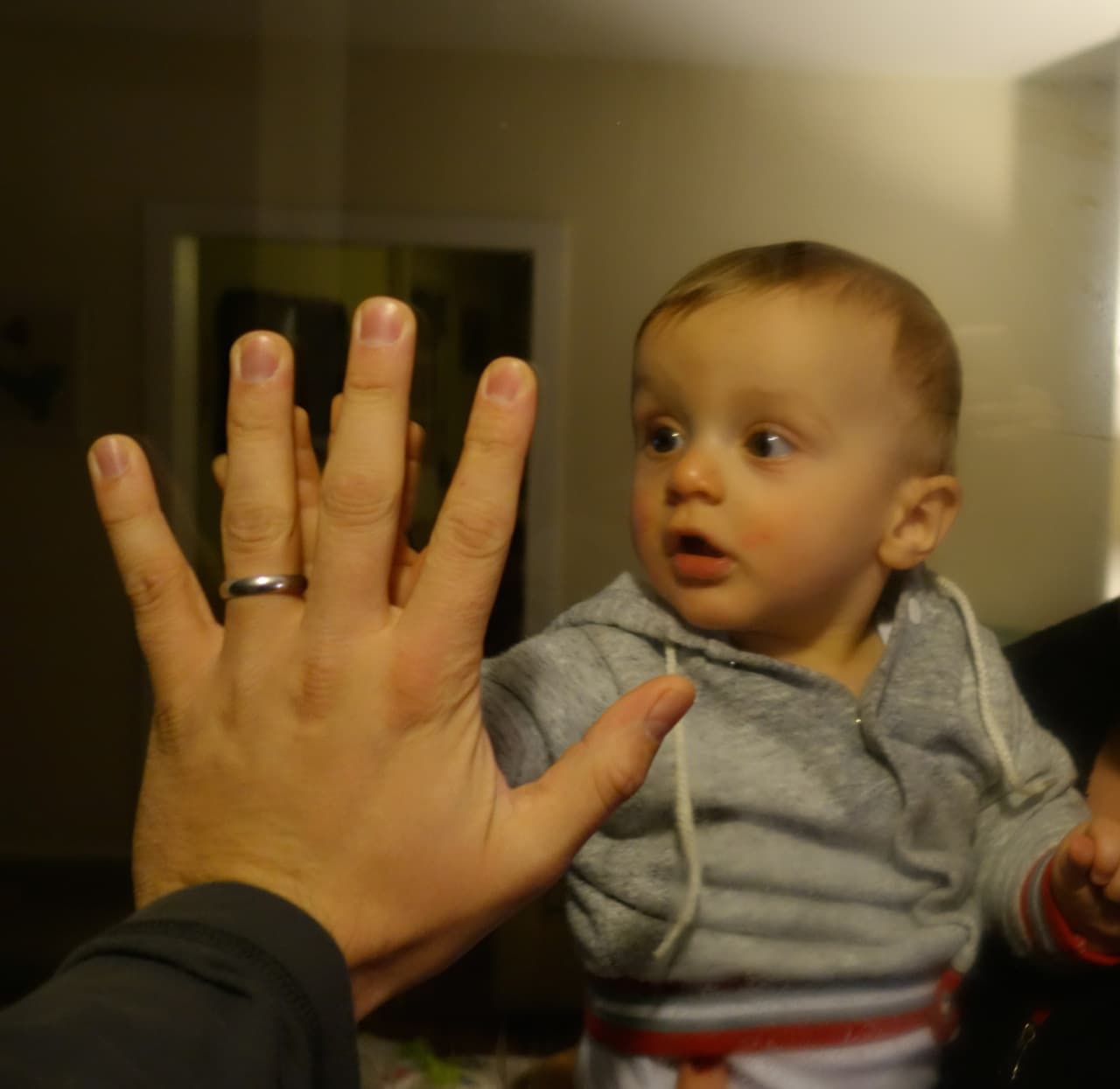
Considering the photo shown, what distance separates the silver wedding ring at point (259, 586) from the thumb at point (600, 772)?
0.14 meters

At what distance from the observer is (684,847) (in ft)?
2.22

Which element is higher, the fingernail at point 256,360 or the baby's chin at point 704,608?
the fingernail at point 256,360

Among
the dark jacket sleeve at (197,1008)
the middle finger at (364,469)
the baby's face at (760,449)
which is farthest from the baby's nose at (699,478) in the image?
the dark jacket sleeve at (197,1008)

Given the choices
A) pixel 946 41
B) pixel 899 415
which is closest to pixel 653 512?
pixel 899 415

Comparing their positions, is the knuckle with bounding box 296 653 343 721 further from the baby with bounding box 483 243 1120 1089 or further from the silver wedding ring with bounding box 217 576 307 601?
the baby with bounding box 483 243 1120 1089

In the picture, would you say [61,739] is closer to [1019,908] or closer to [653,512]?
[653,512]

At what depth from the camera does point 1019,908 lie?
27.6 inches

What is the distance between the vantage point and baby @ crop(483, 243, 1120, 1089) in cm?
66

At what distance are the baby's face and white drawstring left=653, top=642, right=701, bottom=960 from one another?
8cm

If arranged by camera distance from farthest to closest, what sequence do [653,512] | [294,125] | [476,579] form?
[294,125]
[653,512]
[476,579]

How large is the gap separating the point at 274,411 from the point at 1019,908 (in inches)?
22.0

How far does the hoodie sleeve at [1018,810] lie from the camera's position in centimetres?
71

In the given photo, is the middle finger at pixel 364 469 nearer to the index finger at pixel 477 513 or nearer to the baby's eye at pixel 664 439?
the index finger at pixel 477 513

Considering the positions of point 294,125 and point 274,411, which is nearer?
point 274,411
